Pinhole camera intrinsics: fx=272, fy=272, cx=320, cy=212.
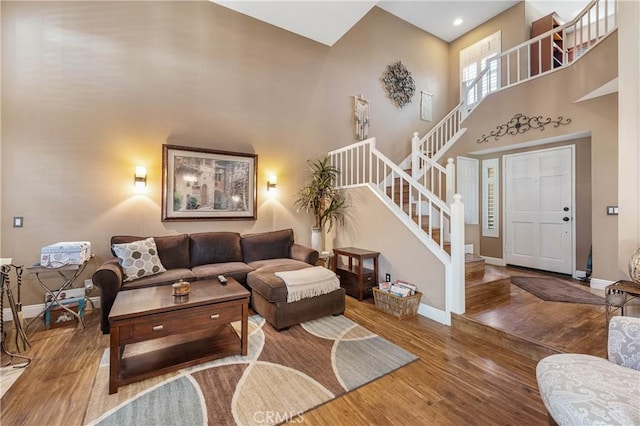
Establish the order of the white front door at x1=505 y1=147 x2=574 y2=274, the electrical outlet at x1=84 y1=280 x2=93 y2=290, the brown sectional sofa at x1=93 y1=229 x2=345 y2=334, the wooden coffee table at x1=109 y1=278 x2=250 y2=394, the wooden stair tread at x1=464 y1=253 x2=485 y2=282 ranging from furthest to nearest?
the white front door at x1=505 y1=147 x2=574 y2=274 < the wooden stair tread at x1=464 y1=253 x2=485 y2=282 < the electrical outlet at x1=84 y1=280 x2=93 y2=290 < the brown sectional sofa at x1=93 y1=229 x2=345 y2=334 < the wooden coffee table at x1=109 y1=278 x2=250 y2=394

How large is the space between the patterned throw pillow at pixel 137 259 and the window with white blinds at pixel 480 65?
6676 millimetres

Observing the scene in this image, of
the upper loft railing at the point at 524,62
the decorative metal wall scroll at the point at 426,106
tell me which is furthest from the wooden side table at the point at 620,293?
the decorative metal wall scroll at the point at 426,106

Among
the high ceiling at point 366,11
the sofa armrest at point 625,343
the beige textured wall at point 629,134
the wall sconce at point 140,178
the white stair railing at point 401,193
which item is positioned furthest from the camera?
the high ceiling at point 366,11

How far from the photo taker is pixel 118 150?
141 inches

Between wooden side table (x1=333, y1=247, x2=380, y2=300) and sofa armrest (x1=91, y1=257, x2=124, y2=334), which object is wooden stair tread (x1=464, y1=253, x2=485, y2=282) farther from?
sofa armrest (x1=91, y1=257, x2=124, y2=334)

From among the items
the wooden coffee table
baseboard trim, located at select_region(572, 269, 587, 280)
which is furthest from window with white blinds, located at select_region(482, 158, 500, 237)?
the wooden coffee table

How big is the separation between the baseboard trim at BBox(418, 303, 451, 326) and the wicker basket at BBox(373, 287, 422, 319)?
7 cm

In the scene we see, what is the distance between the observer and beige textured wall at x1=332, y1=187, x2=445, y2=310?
3.16 m

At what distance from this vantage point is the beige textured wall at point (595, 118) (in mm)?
3688

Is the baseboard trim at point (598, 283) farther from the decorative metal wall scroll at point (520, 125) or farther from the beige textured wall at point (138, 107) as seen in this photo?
the beige textured wall at point (138, 107)

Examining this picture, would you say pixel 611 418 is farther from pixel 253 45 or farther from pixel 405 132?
pixel 405 132

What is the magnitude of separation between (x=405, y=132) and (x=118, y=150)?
5.35 meters

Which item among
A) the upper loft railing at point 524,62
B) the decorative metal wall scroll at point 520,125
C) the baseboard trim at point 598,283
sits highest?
the upper loft railing at point 524,62

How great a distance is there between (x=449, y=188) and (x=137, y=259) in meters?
4.14
